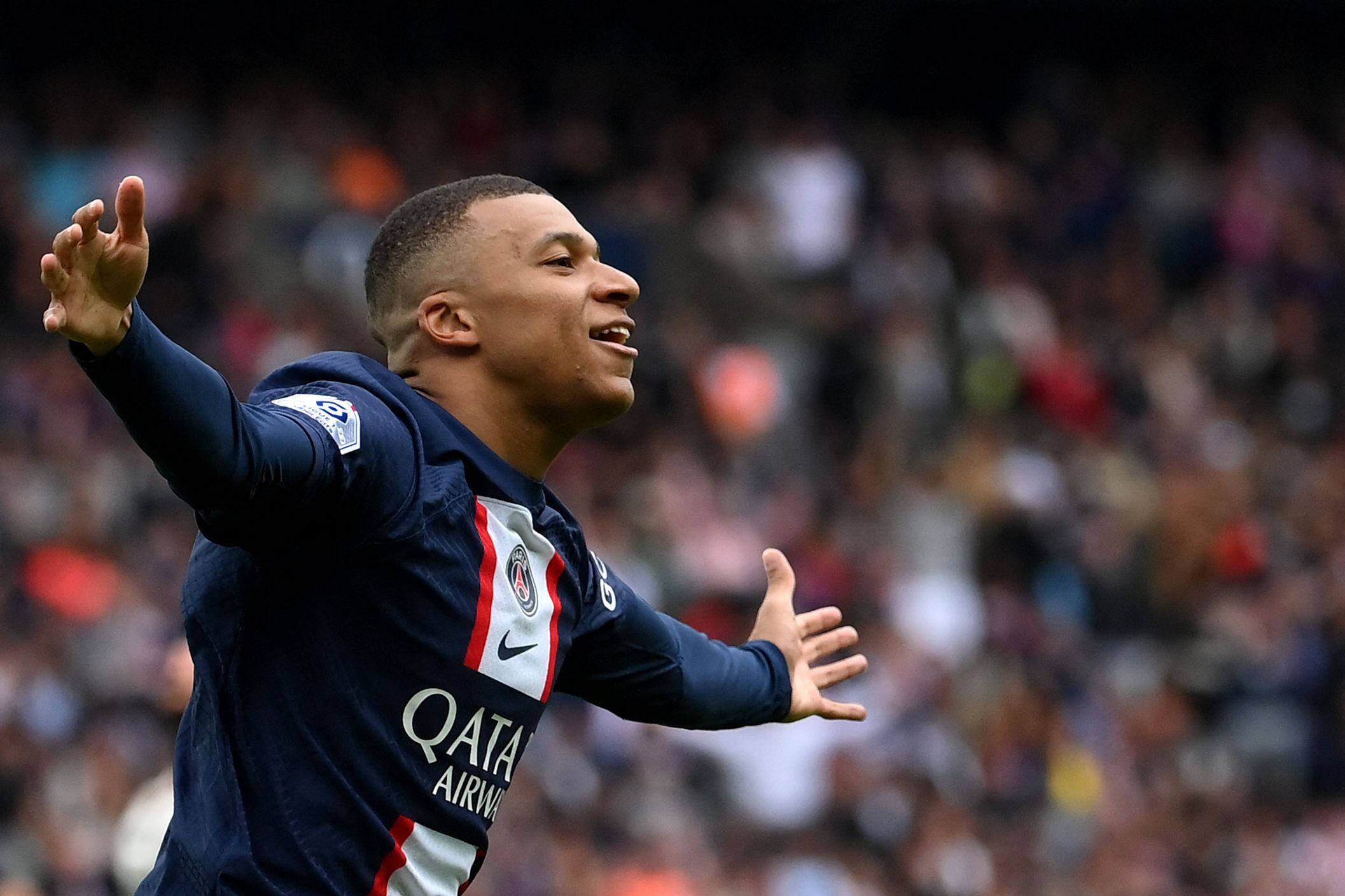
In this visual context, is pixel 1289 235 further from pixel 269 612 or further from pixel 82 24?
pixel 269 612

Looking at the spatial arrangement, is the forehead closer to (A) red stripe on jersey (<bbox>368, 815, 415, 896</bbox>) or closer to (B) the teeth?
(B) the teeth

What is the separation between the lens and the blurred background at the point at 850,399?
386 inches

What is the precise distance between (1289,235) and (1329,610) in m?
3.85

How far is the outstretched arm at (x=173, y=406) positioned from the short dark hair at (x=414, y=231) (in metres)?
0.66

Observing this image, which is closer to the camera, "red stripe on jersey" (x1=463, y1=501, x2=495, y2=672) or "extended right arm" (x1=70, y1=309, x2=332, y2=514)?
"extended right arm" (x1=70, y1=309, x2=332, y2=514)

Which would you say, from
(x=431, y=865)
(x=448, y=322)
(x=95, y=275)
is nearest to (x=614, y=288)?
(x=448, y=322)

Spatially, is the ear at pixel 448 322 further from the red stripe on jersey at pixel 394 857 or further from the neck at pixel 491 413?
the red stripe on jersey at pixel 394 857

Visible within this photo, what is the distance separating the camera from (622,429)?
1157 centimetres

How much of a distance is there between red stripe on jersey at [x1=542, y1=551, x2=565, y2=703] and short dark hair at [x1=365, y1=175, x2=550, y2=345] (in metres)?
0.51

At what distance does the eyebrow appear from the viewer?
3693mm

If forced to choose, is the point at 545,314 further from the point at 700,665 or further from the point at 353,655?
the point at 700,665

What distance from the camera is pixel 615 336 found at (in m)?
3.82

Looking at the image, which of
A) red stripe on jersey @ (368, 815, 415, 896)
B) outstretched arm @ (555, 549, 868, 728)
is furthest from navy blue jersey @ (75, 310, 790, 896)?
outstretched arm @ (555, 549, 868, 728)

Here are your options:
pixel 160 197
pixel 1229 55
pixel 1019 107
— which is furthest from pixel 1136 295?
pixel 160 197
